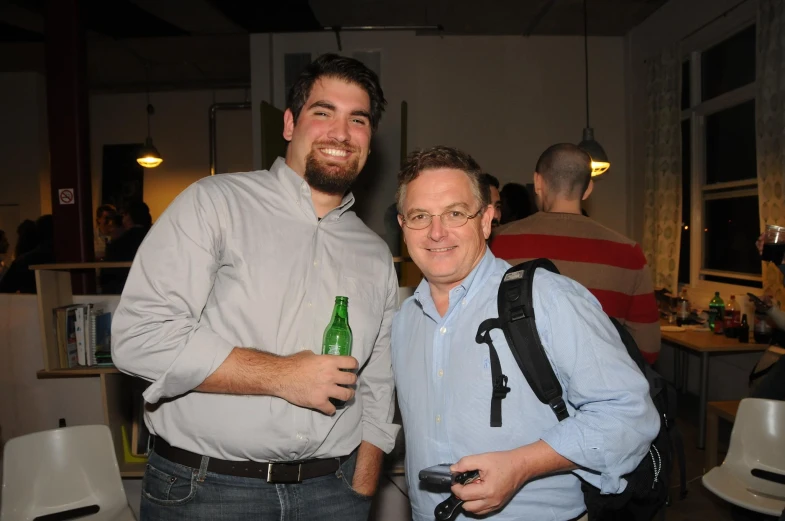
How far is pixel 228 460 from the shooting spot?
1.48 m

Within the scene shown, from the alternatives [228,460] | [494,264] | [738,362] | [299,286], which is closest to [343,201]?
[299,286]

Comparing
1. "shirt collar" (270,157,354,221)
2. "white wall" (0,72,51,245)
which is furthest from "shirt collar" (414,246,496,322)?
"white wall" (0,72,51,245)

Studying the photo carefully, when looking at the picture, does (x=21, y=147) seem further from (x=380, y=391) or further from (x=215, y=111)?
(x=380, y=391)

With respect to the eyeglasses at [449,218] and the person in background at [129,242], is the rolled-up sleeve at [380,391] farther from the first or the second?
the person in background at [129,242]

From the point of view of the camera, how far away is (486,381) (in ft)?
4.11

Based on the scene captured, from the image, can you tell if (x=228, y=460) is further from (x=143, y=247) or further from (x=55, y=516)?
(x=55, y=516)

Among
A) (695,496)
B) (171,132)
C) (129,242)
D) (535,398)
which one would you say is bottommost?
(695,496)

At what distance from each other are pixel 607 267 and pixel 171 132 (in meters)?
9.37

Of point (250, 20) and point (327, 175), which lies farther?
point (250, 20)

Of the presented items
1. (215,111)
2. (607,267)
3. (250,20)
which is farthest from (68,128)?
(215,111)

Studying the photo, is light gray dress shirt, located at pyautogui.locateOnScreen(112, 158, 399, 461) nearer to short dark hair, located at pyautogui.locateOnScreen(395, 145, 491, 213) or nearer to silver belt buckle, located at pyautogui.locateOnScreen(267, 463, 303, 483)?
silver belt buckle, located at pyautogui.locateOnScreen(267, 463, 303, 483)

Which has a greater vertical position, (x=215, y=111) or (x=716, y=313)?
(x=215, y=111)

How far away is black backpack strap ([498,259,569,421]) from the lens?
3.94 feet

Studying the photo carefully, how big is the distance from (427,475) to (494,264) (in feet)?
1.75
